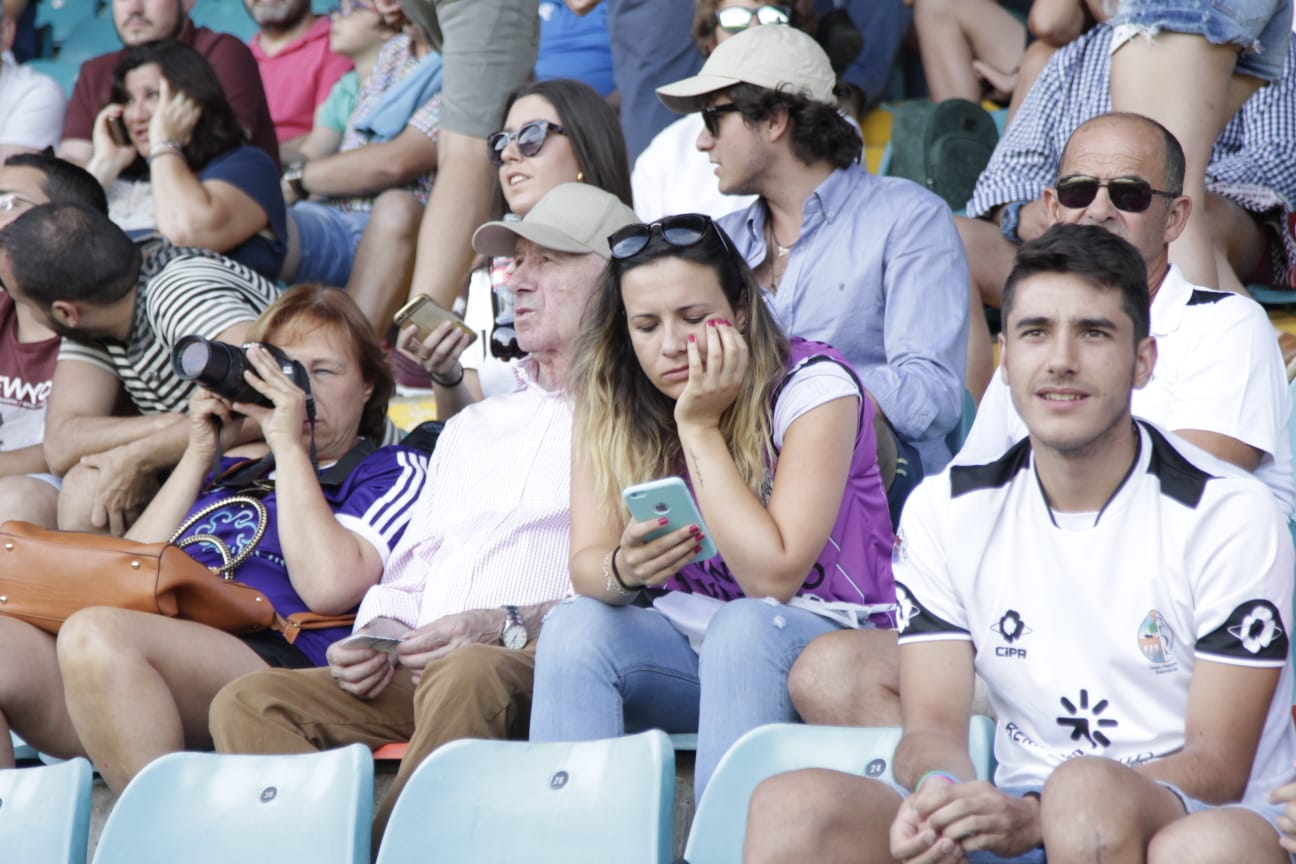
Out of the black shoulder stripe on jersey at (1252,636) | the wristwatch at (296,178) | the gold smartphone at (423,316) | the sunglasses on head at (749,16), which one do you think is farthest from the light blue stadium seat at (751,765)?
the wristwatch at (296,178)

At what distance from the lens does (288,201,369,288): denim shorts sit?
4.98 m

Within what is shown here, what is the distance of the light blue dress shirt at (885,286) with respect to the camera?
3.25 m

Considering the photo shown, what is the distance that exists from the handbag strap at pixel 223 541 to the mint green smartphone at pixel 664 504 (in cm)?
110

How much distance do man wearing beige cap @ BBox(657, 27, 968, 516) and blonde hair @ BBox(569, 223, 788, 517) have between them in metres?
0.38

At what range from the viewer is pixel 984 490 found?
7.41 ft

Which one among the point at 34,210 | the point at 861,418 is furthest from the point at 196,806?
the point at 34,210

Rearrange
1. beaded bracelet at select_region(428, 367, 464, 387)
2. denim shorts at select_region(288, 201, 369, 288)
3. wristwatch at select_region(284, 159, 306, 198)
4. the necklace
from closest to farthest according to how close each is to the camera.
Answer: the necklace, beaded bracelet at select_region(428, 367, 464, 387), denim shorts at select_region(288, 201, 369, 288), wristwatch at select_region(284, 159, 306, 198)

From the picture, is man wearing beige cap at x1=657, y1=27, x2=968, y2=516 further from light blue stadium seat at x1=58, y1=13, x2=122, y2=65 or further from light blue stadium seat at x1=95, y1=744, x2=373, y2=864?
light blue stadium seat at x1=58, y1=13, x2=122, y2=65

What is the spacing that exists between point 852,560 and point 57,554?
1.48m

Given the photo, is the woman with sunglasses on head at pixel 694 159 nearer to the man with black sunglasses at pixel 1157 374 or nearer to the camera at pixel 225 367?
the camera at pixel 225 367

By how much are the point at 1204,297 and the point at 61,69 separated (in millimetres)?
5523

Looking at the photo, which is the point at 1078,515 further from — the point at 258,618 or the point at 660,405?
the point at 258,618

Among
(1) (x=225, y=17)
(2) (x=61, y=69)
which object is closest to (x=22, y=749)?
(2) (x=61, y=69)

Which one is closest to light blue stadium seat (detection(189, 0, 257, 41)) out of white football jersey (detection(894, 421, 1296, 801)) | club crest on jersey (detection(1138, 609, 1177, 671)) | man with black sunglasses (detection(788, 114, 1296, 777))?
man with black sunglasses (detection(788, 114, 1296, 777))
